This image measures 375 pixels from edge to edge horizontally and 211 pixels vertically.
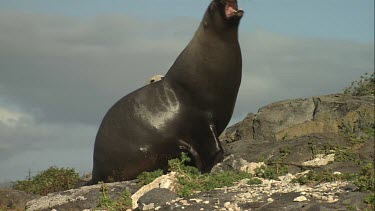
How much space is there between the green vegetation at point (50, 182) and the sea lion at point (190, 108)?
3.29m

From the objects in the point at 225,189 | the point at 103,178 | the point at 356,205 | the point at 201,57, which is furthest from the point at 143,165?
the point at 356,205

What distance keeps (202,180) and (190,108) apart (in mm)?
2466

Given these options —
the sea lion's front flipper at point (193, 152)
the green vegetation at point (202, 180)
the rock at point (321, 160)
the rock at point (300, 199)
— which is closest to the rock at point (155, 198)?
the green vegetation at point (202, 180)

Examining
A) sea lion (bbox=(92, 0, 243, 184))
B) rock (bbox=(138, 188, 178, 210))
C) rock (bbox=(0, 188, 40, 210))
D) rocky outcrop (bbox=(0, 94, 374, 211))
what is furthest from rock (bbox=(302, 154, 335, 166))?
rock (bbox=(0, 188, 40, 210))

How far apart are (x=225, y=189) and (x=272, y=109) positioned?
758 cm

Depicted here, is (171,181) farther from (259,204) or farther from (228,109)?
(228,109)

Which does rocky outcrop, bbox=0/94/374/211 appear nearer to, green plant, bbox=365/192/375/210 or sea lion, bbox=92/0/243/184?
green plant, bbox=365/192/375/210

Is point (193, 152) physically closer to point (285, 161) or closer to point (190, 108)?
point (190, 108)

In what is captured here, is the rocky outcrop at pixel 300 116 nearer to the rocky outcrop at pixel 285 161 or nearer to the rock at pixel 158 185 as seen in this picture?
the rocky outcrop at pixel 285 161

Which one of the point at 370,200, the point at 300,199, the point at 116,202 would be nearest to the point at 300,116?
the point at 116,202

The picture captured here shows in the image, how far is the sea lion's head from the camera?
14.0 m

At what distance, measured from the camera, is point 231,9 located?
557 inches

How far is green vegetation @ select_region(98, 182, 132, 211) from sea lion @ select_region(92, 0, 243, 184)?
1.96 metres

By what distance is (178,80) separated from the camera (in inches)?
564
